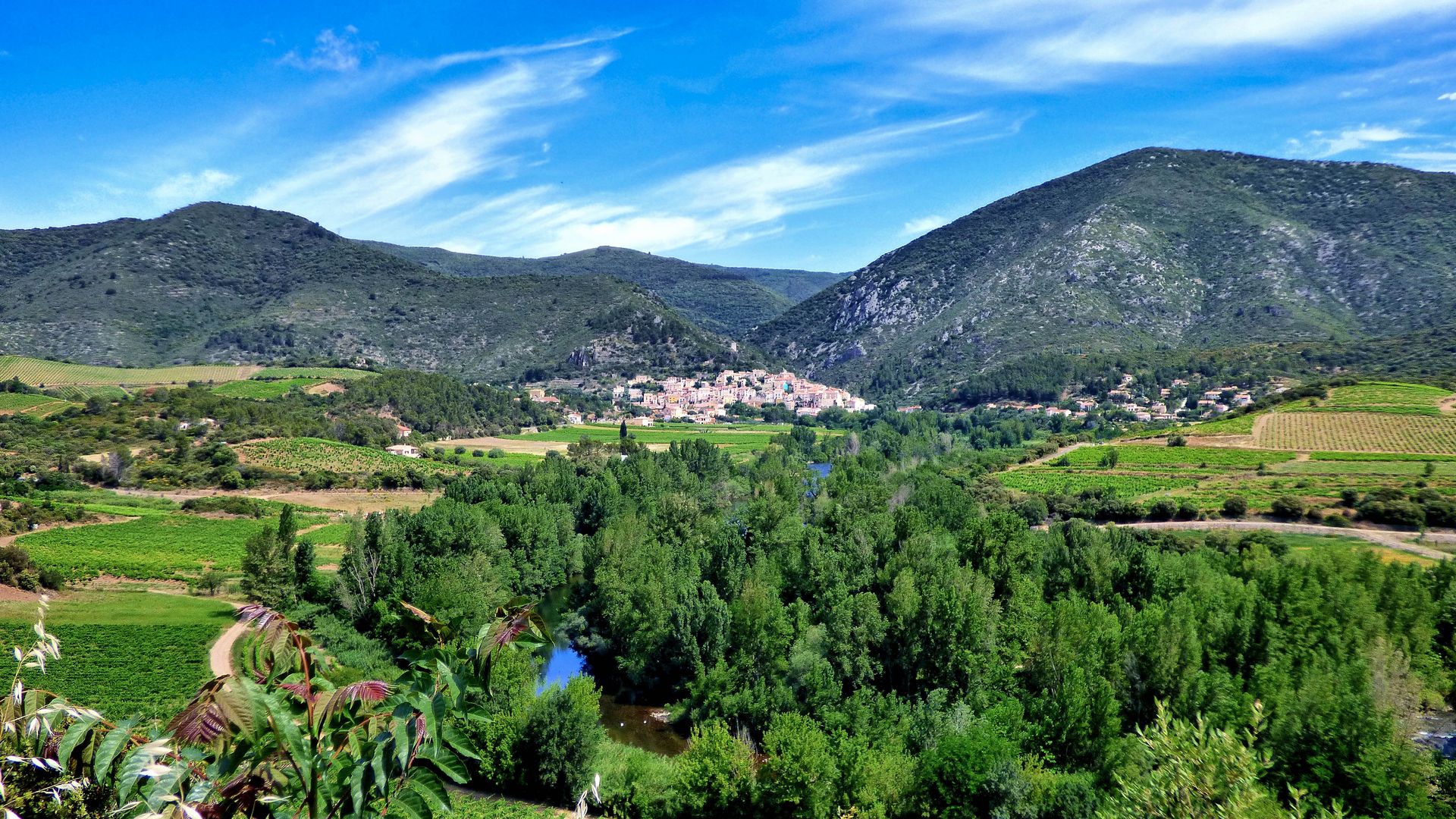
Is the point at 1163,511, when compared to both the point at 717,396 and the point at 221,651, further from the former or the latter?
the point at 717,396

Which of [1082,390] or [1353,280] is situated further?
[1353,280]

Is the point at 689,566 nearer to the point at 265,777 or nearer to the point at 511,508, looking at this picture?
the point at 511,508

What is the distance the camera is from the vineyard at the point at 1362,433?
208 feet

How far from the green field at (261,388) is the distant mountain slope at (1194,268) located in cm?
10678

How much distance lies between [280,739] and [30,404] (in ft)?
365

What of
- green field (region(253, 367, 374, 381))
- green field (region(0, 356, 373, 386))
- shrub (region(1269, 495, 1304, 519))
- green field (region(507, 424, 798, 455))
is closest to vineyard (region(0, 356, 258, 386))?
green field (region(0, 356, 373, 386))

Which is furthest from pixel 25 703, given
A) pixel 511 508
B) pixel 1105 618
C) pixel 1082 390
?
pixel 1082 390

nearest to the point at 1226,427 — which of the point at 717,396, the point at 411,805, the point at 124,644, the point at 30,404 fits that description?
the point at 124,644

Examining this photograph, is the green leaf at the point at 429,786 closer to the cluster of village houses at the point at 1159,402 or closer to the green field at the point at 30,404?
the green field at the point at 30,404

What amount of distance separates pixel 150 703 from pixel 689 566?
21.5m

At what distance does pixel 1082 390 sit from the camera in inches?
4727

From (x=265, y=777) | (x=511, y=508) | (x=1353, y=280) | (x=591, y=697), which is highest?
(x=1353, y=280)

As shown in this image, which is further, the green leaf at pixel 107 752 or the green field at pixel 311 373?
the green field at pixel 311 373

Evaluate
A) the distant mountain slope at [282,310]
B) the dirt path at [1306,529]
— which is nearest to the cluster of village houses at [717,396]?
the distant mountain slope at [282,310]
